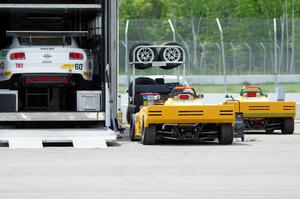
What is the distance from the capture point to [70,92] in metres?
23.2

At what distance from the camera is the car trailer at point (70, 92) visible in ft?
68.0

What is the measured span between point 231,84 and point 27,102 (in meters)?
23.9

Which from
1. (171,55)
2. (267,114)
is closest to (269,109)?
(267,114)

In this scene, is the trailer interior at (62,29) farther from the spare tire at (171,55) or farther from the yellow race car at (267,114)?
the yellow race car at (267,114)

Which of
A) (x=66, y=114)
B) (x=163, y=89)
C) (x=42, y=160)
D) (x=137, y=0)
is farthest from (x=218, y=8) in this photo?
(x=42, y=160)

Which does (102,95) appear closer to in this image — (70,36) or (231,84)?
(70,36)

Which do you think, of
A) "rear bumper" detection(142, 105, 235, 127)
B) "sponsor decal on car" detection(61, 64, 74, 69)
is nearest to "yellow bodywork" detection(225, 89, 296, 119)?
"rear bumper" detection(142, 105, 235, 127)

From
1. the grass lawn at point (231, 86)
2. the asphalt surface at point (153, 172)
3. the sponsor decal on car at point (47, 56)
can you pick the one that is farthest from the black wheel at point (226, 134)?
the grass lawn at point (231, 86)

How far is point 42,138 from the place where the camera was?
2050 cm

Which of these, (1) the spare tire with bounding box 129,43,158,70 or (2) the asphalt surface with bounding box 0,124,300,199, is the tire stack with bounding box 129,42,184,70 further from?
(2) the asphalt surface with bounding box 0,124,300,199

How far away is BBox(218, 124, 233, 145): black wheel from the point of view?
21.0 m

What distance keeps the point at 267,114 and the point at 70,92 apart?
529cm

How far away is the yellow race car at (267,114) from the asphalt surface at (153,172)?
502 centimetres

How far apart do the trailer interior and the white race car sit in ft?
1.22
